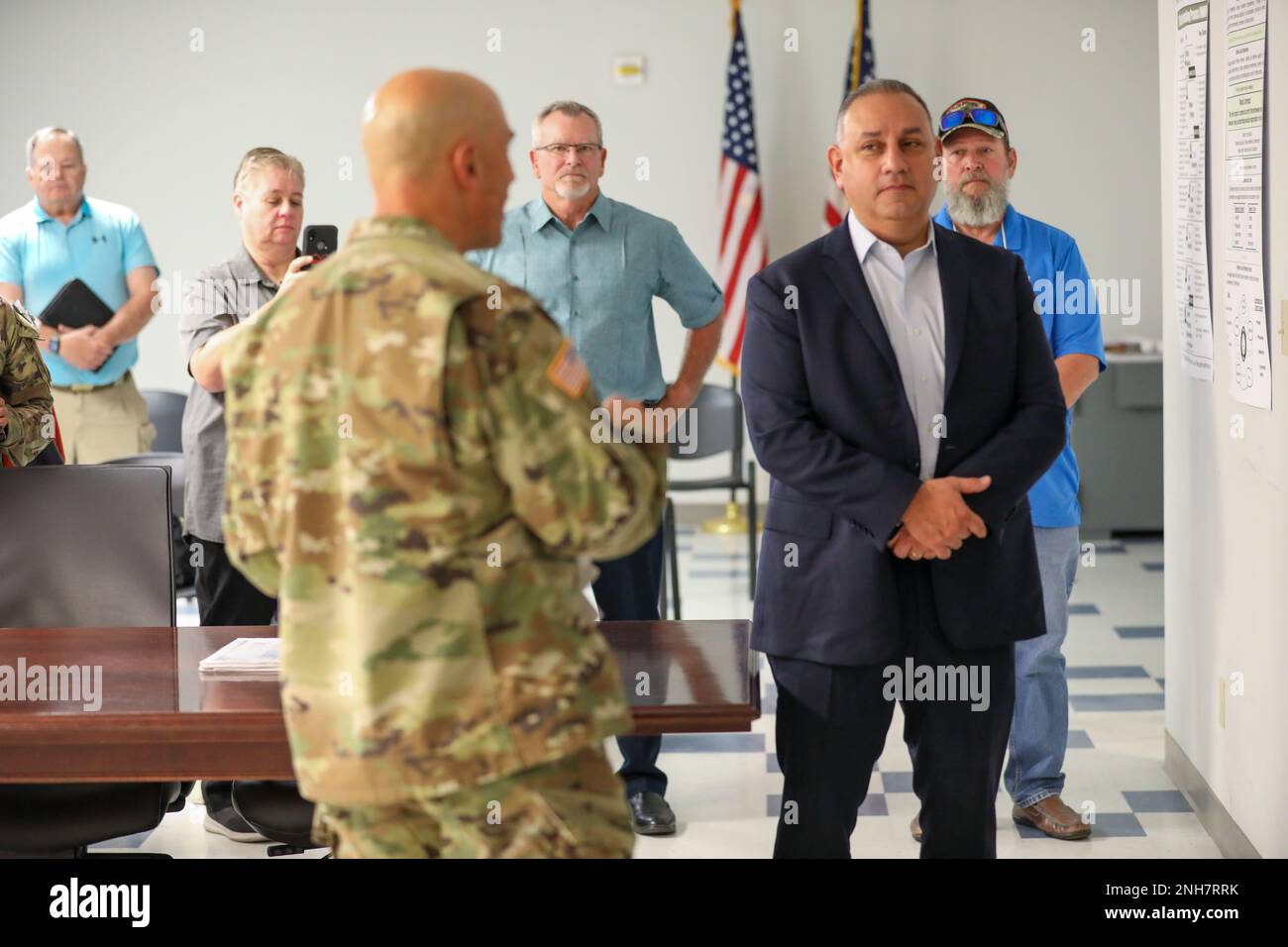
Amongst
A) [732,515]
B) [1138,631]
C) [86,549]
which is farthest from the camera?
[732,515]

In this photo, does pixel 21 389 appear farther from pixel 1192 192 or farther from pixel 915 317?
pixel 1192 192

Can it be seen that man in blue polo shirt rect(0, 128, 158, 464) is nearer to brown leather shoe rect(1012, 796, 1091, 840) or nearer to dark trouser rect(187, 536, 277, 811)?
dark trouser rect(187, 536, 277, 811)

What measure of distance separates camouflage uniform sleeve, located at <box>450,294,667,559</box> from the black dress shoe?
2.16m

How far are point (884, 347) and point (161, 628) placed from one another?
1492 mm

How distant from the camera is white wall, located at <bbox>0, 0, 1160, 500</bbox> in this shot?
8555mm

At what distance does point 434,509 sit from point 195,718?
0.80 m

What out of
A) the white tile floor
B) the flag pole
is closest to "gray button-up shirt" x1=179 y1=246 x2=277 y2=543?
the white tile floor

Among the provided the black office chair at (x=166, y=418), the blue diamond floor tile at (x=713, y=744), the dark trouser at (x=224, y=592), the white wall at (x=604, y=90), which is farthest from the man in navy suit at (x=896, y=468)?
the white wall at (x=604, y=90)

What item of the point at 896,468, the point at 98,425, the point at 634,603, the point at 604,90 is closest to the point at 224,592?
the point at 634,603

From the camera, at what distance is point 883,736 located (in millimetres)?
2609

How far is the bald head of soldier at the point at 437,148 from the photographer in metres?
1.72

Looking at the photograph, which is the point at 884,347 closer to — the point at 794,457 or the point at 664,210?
the point at 794,457

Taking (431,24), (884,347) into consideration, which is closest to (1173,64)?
(884,347)

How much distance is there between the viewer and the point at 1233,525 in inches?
135
